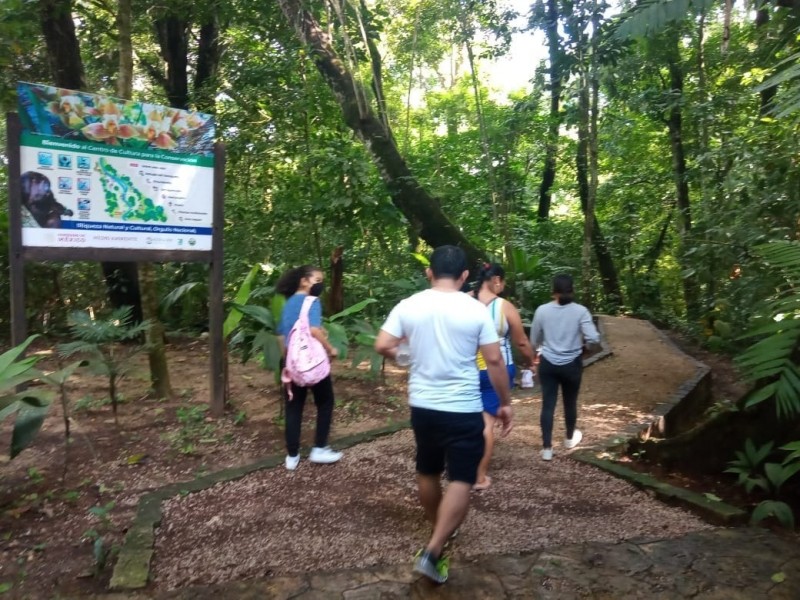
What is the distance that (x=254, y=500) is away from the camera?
4.12m

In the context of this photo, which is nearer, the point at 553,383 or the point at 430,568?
the point at 430,568

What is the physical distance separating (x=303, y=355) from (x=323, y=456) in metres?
0.84

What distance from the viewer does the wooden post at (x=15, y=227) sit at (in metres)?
4.72

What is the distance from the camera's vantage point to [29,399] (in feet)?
12.6

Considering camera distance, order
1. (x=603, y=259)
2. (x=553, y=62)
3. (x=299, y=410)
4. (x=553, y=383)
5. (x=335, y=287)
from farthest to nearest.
Result: (x=603, y=259), (x=553, y=62), (x=335, y=287), (x=553, y=383), (x=299, y=410)

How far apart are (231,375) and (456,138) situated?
8.63 meters

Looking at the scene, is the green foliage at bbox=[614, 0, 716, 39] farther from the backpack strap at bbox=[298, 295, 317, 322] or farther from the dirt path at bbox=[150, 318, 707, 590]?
the dirt path at bbox=[150, 318, 707, 590]

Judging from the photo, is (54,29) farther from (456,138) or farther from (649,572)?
(649,572)

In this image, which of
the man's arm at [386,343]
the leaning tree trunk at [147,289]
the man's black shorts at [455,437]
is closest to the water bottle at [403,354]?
the man's arm at [386,343]

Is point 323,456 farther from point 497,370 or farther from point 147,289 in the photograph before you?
point 147,289

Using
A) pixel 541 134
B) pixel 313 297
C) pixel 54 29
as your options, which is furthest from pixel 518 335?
pixel 541 134

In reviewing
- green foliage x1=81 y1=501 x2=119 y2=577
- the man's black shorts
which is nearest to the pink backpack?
green foliage x1=81 y1=501 x2=119 y2=577

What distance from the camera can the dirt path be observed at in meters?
3.37

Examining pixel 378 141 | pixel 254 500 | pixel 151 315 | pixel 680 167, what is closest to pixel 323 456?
pixel 254 500
